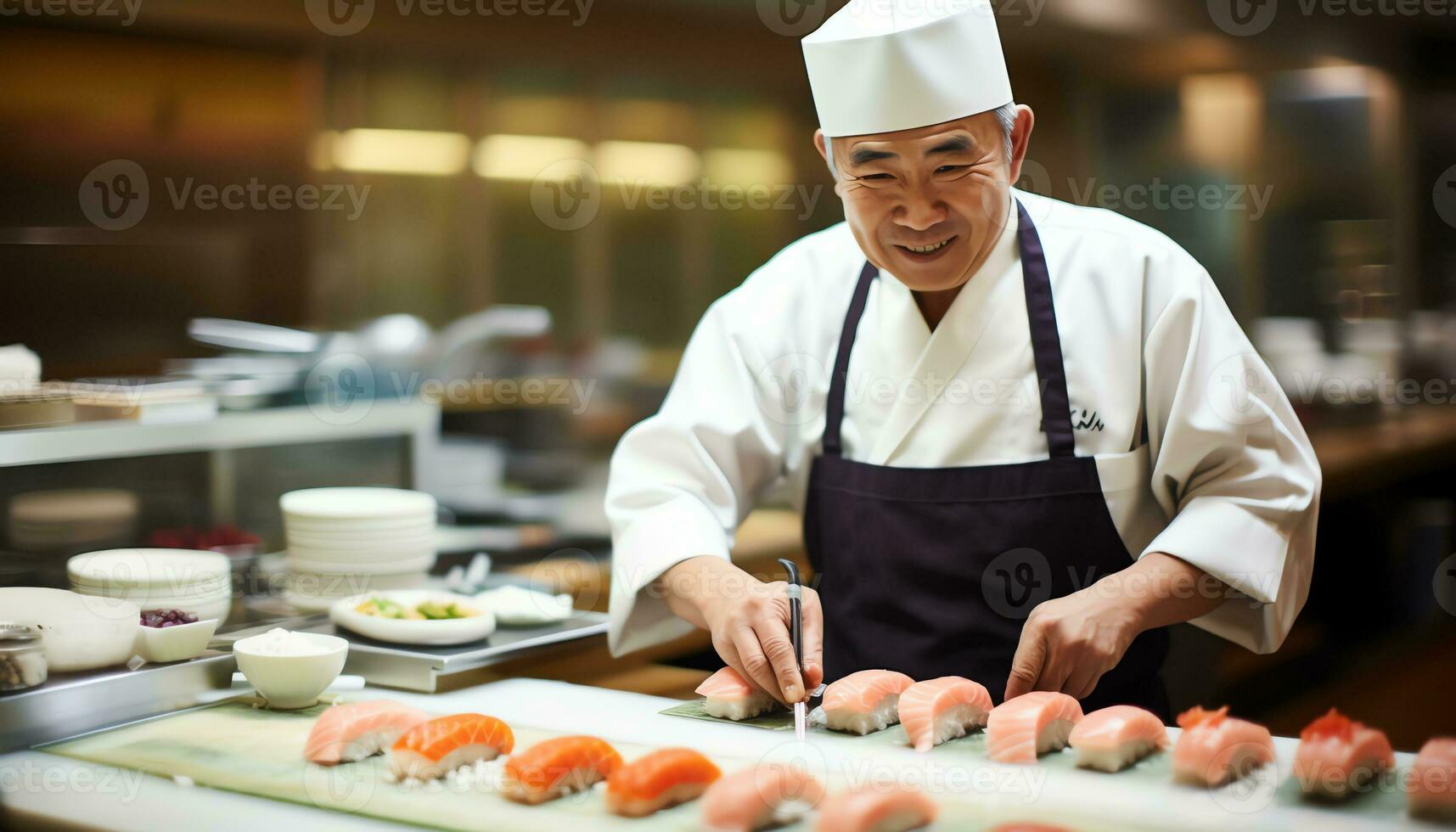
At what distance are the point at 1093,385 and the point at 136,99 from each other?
8.02ft

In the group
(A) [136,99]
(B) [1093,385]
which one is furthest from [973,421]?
(A) [136,99]

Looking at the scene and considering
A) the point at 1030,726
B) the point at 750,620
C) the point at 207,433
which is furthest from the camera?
the point at 207,433

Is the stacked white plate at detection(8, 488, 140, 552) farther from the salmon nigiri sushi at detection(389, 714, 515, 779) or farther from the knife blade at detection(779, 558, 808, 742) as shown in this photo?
the knife blade at detection(779, 558, 808, 742)

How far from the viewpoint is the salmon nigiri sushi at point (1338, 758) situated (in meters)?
1.22

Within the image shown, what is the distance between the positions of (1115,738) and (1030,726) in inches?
3.6

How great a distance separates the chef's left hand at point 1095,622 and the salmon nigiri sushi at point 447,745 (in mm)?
626

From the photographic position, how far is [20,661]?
1499 mm

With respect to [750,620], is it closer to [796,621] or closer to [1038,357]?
[796,621]

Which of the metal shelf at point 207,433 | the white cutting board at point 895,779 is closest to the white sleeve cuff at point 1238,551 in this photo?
the white cutting board at point 895,779

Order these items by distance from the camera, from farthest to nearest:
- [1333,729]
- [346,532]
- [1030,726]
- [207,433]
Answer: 1. [207,433]
2. [346,532]
3. [1030,726]
4. [1333,729]

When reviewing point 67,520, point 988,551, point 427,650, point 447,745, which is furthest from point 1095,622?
point 67,520

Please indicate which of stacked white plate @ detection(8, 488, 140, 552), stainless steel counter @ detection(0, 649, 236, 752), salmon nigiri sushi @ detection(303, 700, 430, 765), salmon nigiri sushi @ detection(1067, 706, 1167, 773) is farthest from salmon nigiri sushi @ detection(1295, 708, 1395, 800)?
stacked white plate @ detection(8, 488, 140, 552)

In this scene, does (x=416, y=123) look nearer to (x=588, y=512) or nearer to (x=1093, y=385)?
(x=588, y=512)

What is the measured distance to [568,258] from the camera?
4.10m
